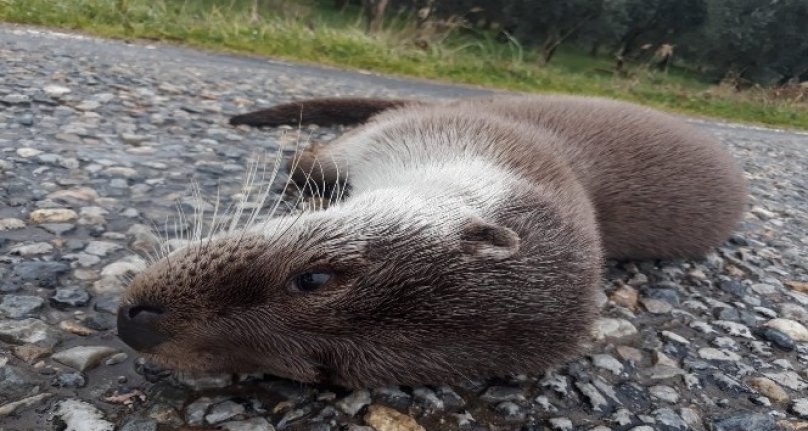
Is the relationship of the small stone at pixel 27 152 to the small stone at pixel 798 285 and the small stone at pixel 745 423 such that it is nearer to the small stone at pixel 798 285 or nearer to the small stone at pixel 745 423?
the small stone at pixel 745 423

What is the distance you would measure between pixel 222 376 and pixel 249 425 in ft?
0.83

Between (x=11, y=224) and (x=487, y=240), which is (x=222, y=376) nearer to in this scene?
(x=487, y=240)

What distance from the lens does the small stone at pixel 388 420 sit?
2029 mm

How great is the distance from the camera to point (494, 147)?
3.29 m

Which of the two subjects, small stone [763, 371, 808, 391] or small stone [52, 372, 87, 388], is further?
small stone [763, 371, 808, 391]

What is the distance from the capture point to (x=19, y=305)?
7.49ft

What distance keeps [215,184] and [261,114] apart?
127 cm

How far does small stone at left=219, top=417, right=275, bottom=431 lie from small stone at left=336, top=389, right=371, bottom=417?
235 millimetres

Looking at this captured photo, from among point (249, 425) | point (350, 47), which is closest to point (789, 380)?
point (249, 425)

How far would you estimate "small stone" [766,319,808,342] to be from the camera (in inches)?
122

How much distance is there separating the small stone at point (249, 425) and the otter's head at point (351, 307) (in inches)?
6.4

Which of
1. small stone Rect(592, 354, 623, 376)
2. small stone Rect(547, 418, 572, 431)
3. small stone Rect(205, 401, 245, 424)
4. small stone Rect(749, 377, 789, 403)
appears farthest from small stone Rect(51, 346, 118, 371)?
small stone Rect(749, 377, 789, 403)

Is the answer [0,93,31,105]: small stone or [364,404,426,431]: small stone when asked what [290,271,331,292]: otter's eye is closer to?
[364,404,426,431]: small stone

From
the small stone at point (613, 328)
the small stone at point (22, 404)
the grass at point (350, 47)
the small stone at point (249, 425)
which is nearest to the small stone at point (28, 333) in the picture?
the small stone at point (22, 404)
